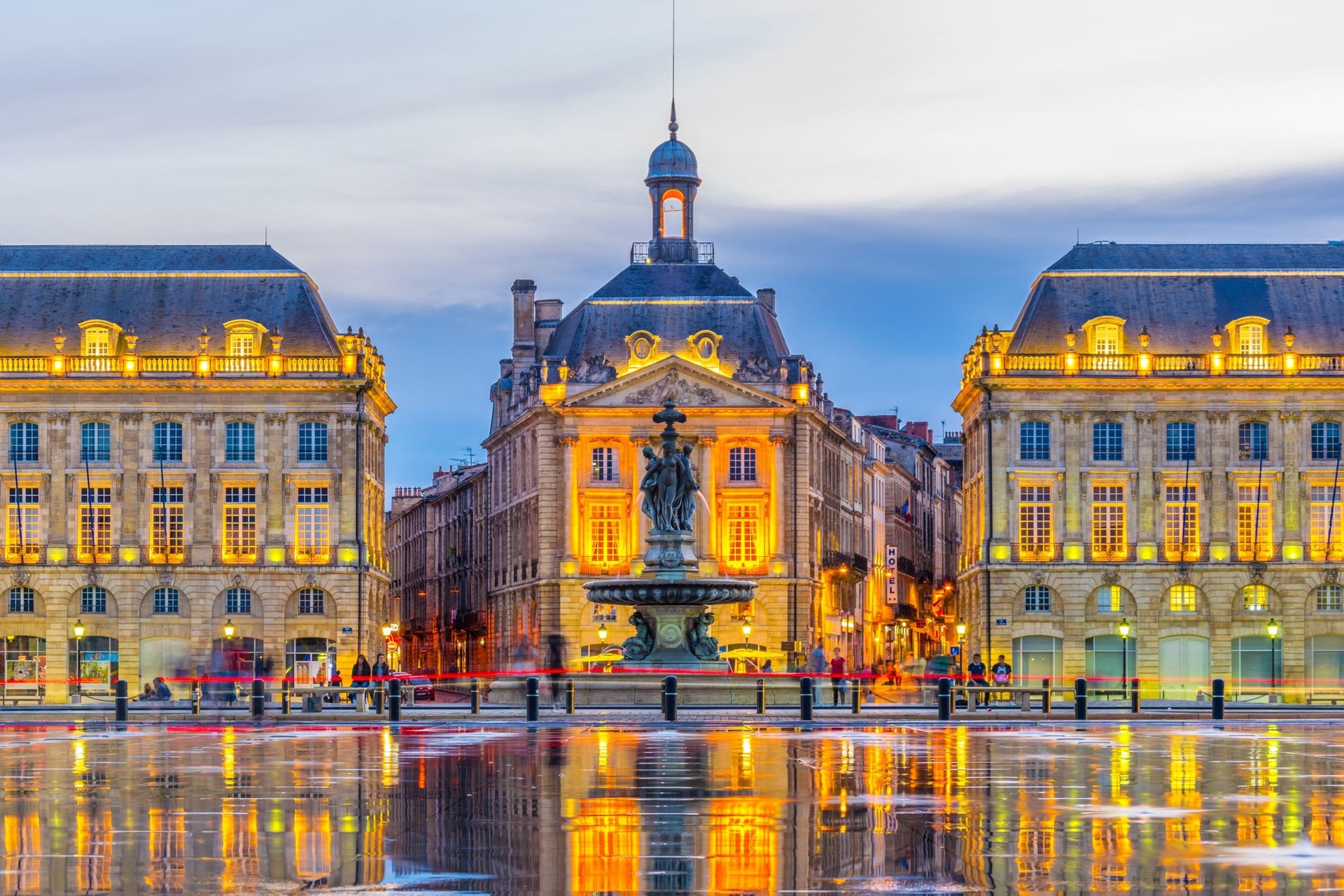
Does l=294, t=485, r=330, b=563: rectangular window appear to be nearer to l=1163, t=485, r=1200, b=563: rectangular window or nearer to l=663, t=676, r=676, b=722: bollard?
l=1163, t=485, r=1200, b=563: rectangular window

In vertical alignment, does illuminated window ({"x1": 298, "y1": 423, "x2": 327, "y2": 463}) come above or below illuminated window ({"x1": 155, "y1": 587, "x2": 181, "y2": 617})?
above

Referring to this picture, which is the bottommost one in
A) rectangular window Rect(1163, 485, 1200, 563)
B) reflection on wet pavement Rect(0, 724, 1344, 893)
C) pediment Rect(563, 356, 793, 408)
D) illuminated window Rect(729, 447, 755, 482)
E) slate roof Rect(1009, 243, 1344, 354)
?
reflection on wet pavement Rect(0, 724, 1344, 893)

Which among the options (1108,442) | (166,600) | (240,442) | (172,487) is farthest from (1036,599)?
(172,487)

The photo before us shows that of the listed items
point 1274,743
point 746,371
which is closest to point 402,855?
point 1274,743

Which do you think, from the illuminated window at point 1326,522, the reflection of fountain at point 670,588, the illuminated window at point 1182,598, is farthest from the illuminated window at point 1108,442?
the reflection of fountain at point 670,588

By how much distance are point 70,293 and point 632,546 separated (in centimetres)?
2409

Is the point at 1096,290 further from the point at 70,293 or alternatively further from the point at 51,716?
the point at 51,716

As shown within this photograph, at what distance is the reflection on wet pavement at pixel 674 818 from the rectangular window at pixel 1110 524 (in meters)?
54.3

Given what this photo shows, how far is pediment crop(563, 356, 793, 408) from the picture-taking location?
101m

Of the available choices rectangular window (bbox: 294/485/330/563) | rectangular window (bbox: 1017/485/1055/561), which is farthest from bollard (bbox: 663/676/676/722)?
rectangular window (bbox: 294/485/330/563)

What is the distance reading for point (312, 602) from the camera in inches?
3733

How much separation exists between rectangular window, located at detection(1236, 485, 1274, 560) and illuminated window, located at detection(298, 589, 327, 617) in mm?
34557

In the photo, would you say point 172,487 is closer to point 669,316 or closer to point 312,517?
point 312,517

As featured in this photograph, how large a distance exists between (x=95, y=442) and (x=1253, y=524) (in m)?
43.9
